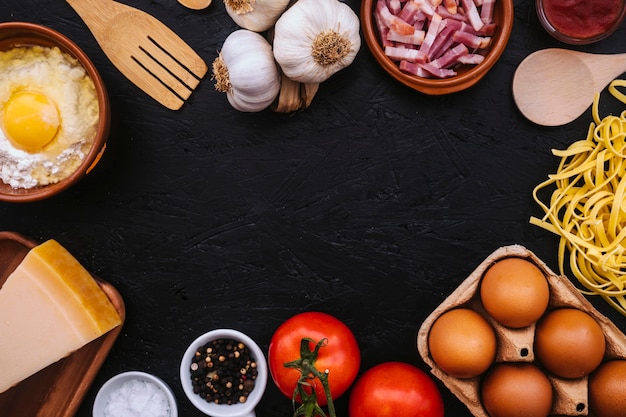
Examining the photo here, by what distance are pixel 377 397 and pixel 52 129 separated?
1248 mm

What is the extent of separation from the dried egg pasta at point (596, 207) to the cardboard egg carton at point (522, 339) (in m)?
0.17

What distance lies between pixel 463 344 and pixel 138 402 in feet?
3.39

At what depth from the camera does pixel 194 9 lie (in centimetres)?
212

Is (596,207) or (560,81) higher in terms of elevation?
(560,81)

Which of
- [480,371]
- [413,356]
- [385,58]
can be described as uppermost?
[385,58]

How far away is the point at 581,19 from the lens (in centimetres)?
205

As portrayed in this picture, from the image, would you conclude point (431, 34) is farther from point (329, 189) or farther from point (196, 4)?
point (196, 4)

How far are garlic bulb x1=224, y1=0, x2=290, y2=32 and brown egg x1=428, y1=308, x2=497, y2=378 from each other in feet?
3.39

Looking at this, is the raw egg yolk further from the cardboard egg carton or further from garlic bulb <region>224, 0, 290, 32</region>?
the cardboard egg carton

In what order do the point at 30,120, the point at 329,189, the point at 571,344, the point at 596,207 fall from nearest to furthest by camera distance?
the point at 571,344, the point at 30,120, the point at 596,207, the point at 329,189

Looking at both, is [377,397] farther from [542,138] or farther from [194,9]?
[194,9]

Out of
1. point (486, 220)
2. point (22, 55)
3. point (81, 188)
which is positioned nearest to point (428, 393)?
point (486, 220)

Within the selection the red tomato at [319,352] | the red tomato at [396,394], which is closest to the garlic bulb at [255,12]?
the red tomato at [319,352]

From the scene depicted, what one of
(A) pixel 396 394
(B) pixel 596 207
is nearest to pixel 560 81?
(B) pixel 596 207
